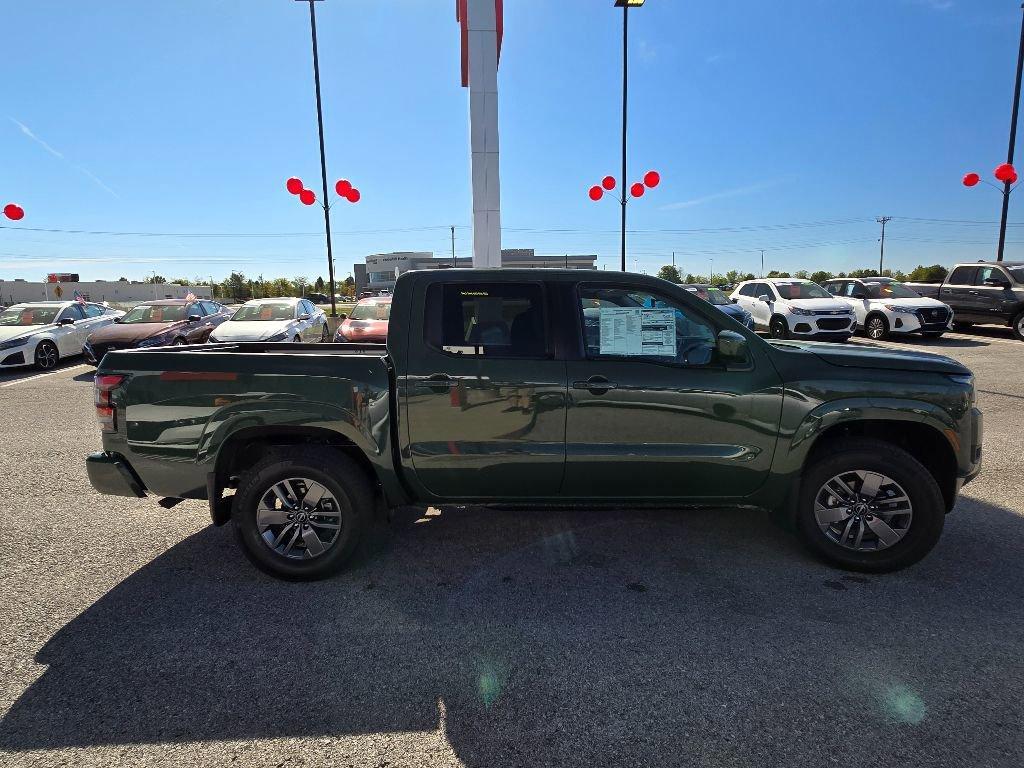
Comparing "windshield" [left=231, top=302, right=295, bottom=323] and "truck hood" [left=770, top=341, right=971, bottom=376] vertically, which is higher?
"windshield" [left=231, top=302, right=295, bottom=323]

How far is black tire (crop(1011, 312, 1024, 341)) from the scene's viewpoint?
14690mm

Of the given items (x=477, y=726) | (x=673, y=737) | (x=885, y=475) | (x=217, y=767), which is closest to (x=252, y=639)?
(x=217, y=767)

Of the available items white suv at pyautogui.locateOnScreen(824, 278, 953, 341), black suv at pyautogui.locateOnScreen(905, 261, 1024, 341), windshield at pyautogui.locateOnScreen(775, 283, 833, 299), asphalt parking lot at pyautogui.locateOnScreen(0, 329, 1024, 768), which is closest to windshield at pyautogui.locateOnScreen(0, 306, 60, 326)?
asphalt parking lot at pyautogui.locateOnScreen(0, 329, 1024, 768)

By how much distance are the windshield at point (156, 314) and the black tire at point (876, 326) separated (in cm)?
1779

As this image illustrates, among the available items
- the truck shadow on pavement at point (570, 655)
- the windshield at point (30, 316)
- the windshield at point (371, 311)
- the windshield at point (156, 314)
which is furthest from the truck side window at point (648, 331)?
the windshield at point (30, 316)

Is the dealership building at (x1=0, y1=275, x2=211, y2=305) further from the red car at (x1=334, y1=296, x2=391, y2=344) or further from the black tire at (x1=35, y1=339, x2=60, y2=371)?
the red car at (x1=334, y1=296, x2=391, y2=344)

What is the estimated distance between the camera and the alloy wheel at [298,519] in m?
3.50

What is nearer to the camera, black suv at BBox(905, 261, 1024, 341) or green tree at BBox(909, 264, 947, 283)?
black suv at BBox(905, 261, 1024, 341)

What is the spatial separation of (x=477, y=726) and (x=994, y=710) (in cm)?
211

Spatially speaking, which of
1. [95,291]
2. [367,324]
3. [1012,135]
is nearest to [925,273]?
[1012,135]

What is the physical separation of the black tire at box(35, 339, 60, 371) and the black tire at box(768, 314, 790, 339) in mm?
17656

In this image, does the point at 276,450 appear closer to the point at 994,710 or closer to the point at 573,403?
the point at 573,403

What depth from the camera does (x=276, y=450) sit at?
3.52 metres

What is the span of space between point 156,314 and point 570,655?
1435cm
